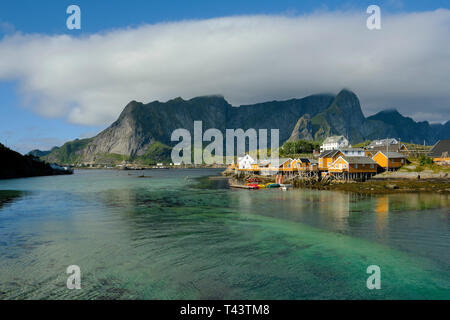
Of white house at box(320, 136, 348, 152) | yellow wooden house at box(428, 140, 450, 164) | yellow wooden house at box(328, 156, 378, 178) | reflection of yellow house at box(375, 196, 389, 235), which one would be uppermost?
white house at box(320, 136, 348, 152)

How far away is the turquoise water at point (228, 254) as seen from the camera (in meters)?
15.0

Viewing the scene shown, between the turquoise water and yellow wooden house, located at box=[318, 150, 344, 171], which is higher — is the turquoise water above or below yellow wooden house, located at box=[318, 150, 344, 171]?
below

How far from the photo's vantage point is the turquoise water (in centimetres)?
1495

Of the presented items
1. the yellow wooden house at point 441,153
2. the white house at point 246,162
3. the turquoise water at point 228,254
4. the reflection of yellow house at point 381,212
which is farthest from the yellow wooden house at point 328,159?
the turquoise water at point 228,254

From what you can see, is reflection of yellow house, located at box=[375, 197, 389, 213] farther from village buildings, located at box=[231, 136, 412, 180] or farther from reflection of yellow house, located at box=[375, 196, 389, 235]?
village buildings, located at box=[231, 136, 412, 180]

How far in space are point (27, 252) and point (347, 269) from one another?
22821 mm

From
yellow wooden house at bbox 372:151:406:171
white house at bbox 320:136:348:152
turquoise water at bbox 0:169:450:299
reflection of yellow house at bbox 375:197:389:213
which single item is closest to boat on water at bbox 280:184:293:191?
reflection of yellow house at bbox 375:197:389:213

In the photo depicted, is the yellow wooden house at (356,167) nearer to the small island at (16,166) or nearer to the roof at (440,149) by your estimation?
the roof at (440,149)

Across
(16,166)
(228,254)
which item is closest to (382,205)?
(228,254)

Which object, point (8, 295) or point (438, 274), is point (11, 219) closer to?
point (8, 295)

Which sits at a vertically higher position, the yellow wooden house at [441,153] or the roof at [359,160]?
the yellow wooden house at [441,153]

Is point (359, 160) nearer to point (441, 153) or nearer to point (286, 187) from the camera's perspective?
point (286, 187)
